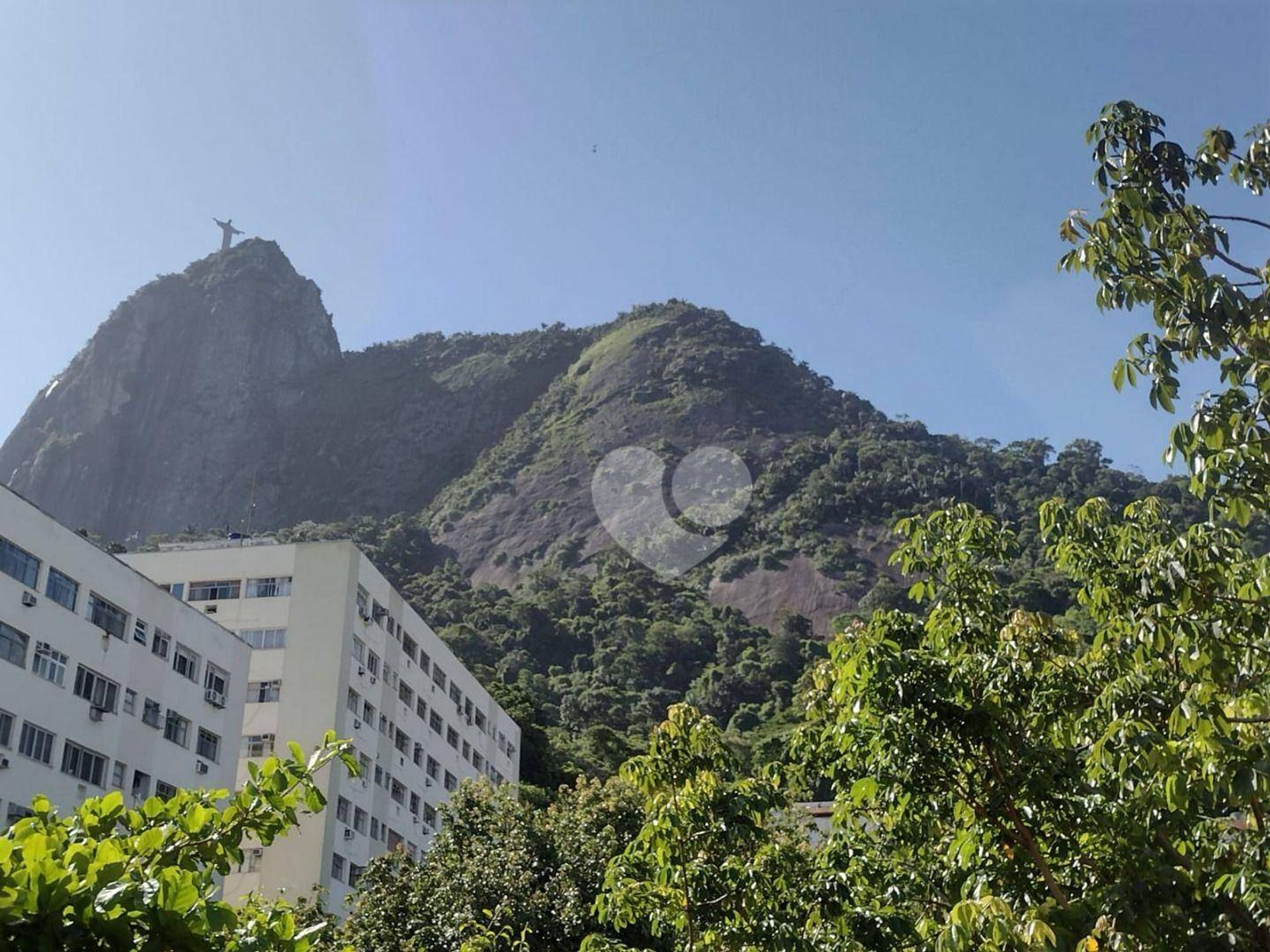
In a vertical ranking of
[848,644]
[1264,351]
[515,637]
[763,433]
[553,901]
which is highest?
[763,433]

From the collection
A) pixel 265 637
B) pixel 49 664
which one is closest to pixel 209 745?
pixel 49 664

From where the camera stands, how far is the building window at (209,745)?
35.1 metres

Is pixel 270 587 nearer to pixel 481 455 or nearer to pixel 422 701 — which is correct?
pixel 422 701

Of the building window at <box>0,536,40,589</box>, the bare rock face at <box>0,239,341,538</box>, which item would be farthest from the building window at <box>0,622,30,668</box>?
the bare rock face at <box>0,239,341,538</box>

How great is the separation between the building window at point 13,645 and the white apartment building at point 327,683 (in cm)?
1345

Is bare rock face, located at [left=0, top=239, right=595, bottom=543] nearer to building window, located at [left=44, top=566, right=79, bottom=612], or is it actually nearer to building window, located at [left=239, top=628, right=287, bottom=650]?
building window, located at [left=239, top=628, right=287, bottom=650]

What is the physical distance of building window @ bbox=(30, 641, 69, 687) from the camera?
94.4 feet

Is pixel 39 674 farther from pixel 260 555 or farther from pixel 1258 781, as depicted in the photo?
pixel 1258 781

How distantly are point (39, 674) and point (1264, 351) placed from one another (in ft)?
92.9

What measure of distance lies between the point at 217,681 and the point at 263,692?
8345mm

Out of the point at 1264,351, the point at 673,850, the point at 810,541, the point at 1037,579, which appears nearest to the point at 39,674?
the point at 673,850

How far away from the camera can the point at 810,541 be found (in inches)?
5817

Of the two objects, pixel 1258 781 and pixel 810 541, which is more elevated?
pixel 810 541

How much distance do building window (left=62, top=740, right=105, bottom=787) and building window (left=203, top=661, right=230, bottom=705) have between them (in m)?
5.22
